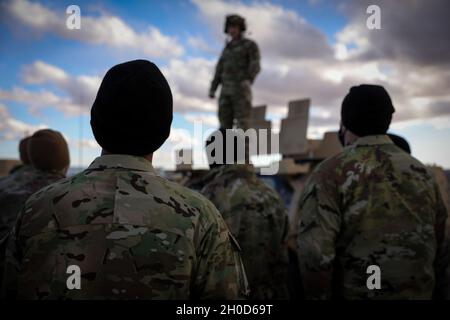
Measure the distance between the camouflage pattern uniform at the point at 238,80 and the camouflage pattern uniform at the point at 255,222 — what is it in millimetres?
3704

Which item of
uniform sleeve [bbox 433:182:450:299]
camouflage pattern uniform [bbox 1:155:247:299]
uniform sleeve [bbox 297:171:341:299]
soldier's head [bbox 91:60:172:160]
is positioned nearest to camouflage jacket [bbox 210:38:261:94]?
uniform sleeve [bbox 297:171:341:299]

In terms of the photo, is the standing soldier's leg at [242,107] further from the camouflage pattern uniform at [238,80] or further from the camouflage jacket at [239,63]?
the camouflage jacket at [239,63]

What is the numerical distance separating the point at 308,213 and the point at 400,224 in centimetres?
49

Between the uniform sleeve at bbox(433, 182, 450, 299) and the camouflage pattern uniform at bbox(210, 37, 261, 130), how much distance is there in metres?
4.89

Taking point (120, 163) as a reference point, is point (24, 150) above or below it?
above

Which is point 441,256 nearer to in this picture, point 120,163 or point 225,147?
point 225,147

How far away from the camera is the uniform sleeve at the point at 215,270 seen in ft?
5.01

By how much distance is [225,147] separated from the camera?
3.81 meters

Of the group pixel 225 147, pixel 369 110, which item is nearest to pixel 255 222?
pixel 225 147

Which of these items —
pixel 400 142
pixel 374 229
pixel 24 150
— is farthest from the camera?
pixel 24 150

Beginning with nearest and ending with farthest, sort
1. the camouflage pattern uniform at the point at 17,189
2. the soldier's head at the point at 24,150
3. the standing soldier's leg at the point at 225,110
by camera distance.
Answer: the camouflage pattern uniform at the point at 17,189
the soldier's head at the point at 24,150
the standing soldier's leg at the point at 225,110

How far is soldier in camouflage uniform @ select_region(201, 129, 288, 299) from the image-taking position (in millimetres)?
3439

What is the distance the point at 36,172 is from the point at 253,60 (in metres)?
4.36

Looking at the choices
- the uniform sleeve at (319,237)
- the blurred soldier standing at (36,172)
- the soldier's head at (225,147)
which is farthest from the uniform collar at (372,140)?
the blurred soldier standing at (36,172)
